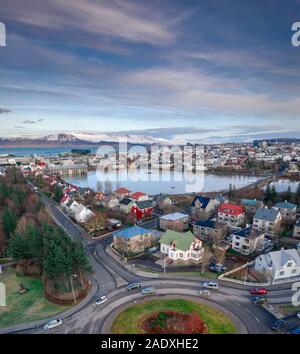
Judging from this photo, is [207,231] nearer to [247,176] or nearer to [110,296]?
[110,296]

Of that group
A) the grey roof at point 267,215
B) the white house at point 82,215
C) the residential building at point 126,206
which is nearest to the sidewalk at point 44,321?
the white house at point 82,215

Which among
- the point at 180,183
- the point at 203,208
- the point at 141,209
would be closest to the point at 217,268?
the point at 203,208

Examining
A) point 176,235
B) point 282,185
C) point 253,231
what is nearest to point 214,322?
point 176,235

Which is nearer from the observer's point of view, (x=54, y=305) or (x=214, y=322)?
(x=214, y=322)

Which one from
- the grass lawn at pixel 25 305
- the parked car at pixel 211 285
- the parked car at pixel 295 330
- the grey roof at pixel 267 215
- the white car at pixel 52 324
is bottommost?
the grass lawn at pixel 25 305

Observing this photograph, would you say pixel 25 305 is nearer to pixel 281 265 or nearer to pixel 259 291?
pixel 259 291

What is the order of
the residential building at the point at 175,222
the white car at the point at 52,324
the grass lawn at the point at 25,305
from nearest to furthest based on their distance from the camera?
the white car at the point at 52,324, the grass lawn at the point at 25,305, the residential building at the point at 175,222

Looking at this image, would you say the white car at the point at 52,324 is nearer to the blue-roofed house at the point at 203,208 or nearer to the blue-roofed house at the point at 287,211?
the blue-roofed house at the point at 203,208
